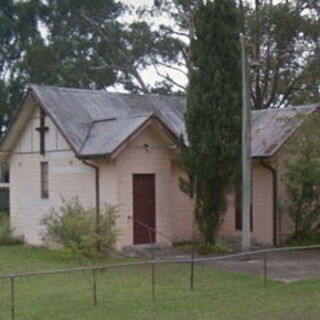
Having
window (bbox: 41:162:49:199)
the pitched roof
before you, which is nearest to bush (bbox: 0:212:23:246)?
window (bbox: 41:162:49:199)

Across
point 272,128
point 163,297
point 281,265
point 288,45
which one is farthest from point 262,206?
point 288,45

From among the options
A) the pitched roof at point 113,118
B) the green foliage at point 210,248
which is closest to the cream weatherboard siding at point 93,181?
the pitched roof at point 113,118

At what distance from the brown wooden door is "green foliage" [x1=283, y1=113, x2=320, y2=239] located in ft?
14.2

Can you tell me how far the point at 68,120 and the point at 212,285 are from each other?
10497 millimetres

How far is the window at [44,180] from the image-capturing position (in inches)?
993

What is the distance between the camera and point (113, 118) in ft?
76.6

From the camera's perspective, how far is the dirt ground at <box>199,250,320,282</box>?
16.6 m

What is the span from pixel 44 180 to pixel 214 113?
748 centimetres

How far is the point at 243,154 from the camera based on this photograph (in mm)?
19547

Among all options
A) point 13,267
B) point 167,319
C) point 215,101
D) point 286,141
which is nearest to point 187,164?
point 215,101

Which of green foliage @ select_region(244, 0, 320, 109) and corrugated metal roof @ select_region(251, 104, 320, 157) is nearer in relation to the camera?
corrugated metal roof @ select_region(251, 104, 320, 157)

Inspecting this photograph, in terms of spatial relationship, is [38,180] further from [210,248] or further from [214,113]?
[214,113]

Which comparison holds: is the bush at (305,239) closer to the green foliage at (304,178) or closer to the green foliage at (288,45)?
the green foliage at (304,178)

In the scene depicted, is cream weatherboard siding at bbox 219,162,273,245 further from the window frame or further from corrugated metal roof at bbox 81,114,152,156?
the window frame
